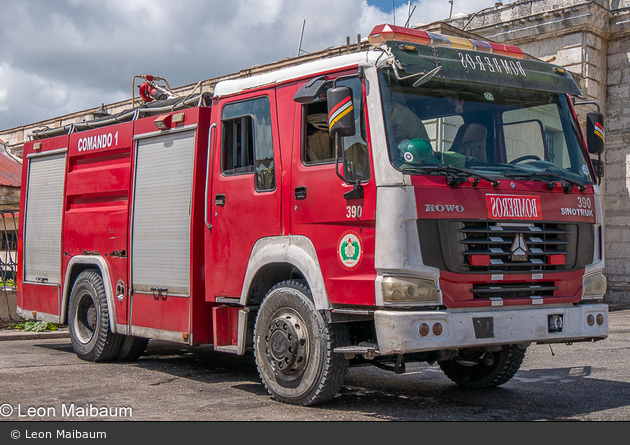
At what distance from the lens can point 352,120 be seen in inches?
230

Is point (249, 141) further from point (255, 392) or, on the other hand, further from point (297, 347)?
point (255, 392)

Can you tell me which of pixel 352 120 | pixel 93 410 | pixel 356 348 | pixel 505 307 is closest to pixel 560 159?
pixel 505 307

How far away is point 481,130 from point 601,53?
16.0 metres

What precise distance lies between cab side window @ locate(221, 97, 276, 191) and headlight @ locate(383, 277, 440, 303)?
1641 mm

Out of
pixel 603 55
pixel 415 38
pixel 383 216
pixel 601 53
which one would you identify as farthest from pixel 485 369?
pixel 603 55

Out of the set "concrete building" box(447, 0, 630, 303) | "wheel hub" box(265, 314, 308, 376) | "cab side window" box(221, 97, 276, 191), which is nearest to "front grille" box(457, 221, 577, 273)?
"wheel hub" box(265, 314, 308, 376)

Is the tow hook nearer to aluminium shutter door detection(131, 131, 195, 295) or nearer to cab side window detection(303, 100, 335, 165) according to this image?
cab side window detection(303, 100, 335, 165)

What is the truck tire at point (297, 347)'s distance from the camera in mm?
6129

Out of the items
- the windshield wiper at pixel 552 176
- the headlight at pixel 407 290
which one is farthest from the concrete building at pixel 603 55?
the headlight at pixel 407 290

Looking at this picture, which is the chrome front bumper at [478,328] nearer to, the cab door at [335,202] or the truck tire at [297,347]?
the cab door at [335,202]

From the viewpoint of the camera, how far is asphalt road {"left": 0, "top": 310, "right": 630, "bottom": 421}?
614cm
